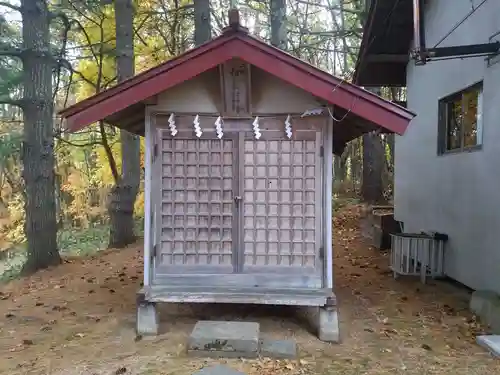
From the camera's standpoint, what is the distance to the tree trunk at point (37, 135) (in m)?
8.18

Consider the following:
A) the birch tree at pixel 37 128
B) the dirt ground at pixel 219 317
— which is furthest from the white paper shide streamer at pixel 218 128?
the birch tree at pixel 37 128

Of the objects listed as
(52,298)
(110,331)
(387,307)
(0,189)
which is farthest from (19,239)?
(387,307)

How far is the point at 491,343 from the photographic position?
15.4 ft

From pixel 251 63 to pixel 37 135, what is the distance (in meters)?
5.19

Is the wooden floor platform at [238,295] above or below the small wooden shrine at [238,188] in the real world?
below

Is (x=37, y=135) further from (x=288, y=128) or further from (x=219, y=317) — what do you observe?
(x=288, y=128)

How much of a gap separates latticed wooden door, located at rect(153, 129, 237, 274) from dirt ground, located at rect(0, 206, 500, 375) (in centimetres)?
79

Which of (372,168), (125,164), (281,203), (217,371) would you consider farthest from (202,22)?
(217,371)

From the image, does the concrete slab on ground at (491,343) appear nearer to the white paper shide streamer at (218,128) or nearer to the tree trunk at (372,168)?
the white paper shide streamer at (218,128)

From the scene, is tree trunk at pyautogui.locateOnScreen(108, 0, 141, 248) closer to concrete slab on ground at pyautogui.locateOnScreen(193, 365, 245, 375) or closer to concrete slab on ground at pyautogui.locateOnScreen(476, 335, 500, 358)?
concrete slab on ground at pyautogui.locateOnScreen(193, 365, 245, 375)

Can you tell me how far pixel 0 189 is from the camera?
17.5 m

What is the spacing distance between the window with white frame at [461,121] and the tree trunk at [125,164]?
6352mm

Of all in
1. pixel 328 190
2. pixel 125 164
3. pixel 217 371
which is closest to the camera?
pixel 217 371

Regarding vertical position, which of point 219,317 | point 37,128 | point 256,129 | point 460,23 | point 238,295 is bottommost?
point 219,317
